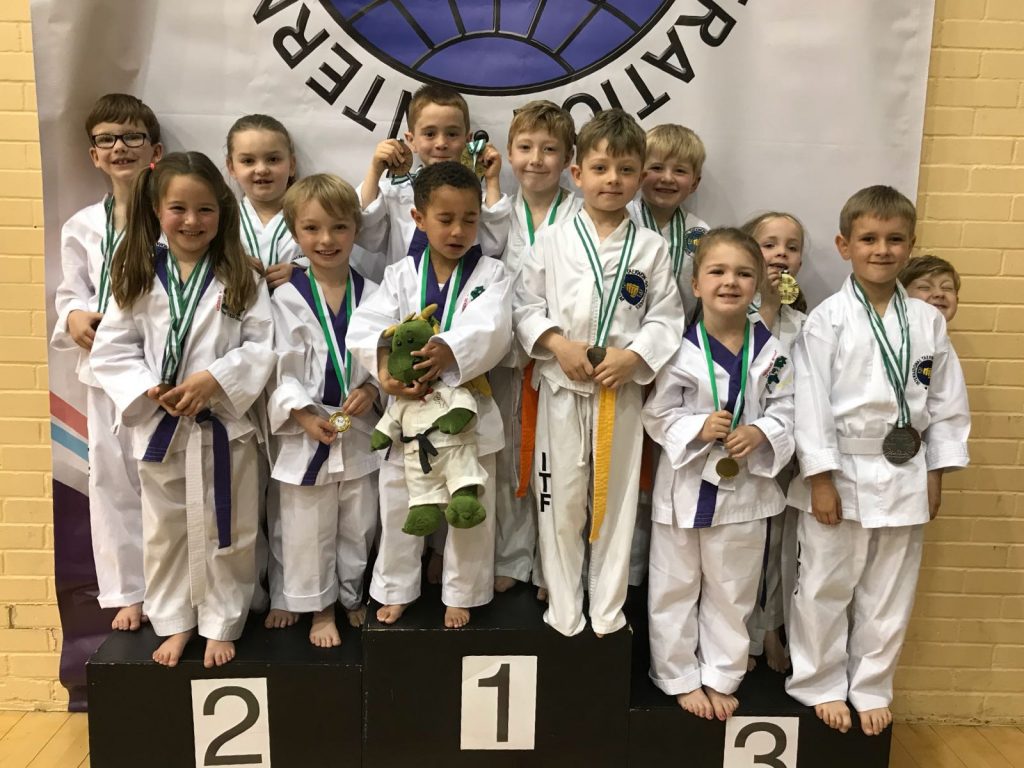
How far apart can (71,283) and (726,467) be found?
229cm

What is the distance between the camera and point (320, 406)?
8.07 ft

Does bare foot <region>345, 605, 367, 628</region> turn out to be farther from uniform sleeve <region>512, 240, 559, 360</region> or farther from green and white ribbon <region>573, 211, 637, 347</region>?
green and white ribbon <region>573, 211, 637, 347</region>

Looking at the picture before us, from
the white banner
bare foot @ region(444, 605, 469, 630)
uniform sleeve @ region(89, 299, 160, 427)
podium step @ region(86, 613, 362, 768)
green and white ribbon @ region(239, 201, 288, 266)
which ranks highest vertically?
the white banner

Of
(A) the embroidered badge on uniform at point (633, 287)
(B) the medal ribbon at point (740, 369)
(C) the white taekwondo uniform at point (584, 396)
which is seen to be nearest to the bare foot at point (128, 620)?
(C) the white taekwondo uniform at point (584, 396)

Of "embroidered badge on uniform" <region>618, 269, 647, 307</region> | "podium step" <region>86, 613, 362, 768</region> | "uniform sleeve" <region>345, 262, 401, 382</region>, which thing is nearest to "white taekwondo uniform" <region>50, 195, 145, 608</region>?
"podium step" <region>86, 613, 362, 768</region>

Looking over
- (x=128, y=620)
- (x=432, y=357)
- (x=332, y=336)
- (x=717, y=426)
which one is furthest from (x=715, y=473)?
(x=128, y=620)

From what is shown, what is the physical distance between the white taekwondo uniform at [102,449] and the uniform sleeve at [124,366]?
315 mm

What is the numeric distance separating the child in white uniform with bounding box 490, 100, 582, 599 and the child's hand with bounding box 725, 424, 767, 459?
2.03ft

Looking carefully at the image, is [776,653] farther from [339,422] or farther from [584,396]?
[339,422]

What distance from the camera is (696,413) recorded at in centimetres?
238

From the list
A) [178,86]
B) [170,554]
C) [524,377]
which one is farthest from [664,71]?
[170,554]

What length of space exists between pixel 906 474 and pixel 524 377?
1.21 metres

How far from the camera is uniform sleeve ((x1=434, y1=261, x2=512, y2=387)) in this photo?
89.5 inches

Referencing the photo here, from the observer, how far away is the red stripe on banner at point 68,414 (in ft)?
9.57
